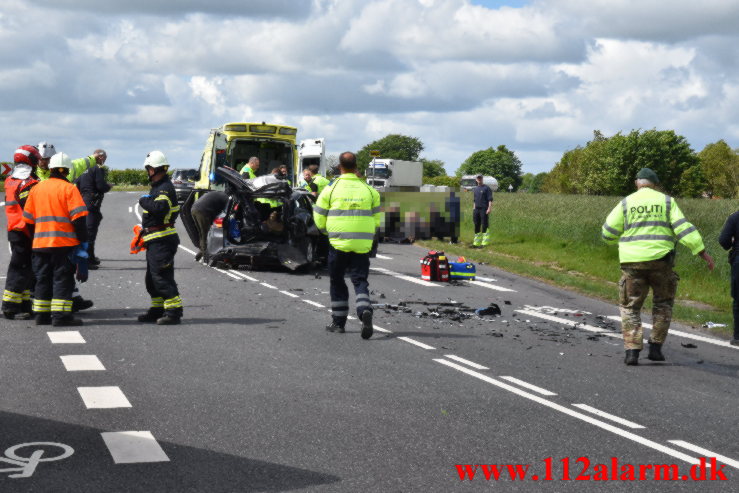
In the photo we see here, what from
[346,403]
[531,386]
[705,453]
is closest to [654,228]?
[531,386]

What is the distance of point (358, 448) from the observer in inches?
243

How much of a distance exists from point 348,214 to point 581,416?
4.64 meters

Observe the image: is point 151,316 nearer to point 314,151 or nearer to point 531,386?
point 531,386

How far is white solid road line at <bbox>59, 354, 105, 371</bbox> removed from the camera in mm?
8688

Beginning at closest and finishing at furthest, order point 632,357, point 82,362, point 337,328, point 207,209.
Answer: point 82,362 → point 632,357 → point 337,328 → point 207,209

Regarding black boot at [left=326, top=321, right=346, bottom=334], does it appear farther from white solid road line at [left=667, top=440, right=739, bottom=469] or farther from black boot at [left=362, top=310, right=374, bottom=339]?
white solid road line at [left=667, top=440, right=739, bottom=469]

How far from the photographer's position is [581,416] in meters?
7.36

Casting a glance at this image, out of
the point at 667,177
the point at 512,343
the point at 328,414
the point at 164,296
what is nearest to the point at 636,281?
the point at 512,343

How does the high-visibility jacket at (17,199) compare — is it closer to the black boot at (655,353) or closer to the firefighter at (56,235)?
the firefighter at (56,235)

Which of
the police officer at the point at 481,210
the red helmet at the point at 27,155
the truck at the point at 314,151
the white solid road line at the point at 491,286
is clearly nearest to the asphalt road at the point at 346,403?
the red helmet at the point at 27,155

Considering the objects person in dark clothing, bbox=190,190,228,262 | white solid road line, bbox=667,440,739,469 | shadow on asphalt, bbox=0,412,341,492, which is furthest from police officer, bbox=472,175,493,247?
shadow on asphalt, bbox=0,412,341,492

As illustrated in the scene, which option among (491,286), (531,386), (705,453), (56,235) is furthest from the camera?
(491,286)

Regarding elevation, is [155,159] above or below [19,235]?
above

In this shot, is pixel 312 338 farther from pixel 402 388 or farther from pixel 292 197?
pixel 292 197
